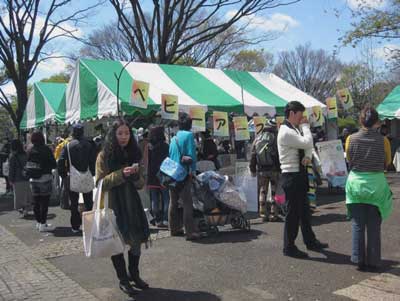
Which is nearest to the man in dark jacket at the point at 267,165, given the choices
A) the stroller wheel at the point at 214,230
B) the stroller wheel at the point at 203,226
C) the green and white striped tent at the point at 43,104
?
the stroller wheel at the point at 214,230

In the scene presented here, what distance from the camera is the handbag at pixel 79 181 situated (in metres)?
7.77

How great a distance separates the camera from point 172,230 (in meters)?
7.43

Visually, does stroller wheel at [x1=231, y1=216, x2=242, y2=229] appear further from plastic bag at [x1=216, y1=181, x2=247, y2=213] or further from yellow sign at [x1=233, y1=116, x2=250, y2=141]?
yellow sign at [x1=233, y1=116, x2=250, y2=141]

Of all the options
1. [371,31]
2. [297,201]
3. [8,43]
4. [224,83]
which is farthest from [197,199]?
[8,43]

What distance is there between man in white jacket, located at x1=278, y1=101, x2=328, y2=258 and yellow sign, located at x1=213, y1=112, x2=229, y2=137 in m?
4.41

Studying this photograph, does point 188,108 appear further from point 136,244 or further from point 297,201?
point 136,244

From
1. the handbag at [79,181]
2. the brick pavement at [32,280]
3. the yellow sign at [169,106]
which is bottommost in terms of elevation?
the brick pavement at [32,280]

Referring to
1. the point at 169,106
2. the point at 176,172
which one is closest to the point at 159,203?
the point at 176,172

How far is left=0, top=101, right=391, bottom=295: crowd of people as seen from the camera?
4.63 metres

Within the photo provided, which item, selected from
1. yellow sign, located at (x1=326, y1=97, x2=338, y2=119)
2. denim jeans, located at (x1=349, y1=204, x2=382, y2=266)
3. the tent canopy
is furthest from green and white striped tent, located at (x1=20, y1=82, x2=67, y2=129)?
the tent canopy

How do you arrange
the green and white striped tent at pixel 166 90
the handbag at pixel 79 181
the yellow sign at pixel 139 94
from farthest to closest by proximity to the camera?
the green and white striped tent at pixel 166 90 < the yellow sign at pixel 139 94 < the handbag at pixel 79 181

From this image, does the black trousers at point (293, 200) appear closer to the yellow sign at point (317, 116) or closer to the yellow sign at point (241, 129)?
the yellow sign at point (241, 129)

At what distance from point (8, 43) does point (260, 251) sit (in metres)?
18.5

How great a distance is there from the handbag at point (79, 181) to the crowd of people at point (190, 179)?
105mm
